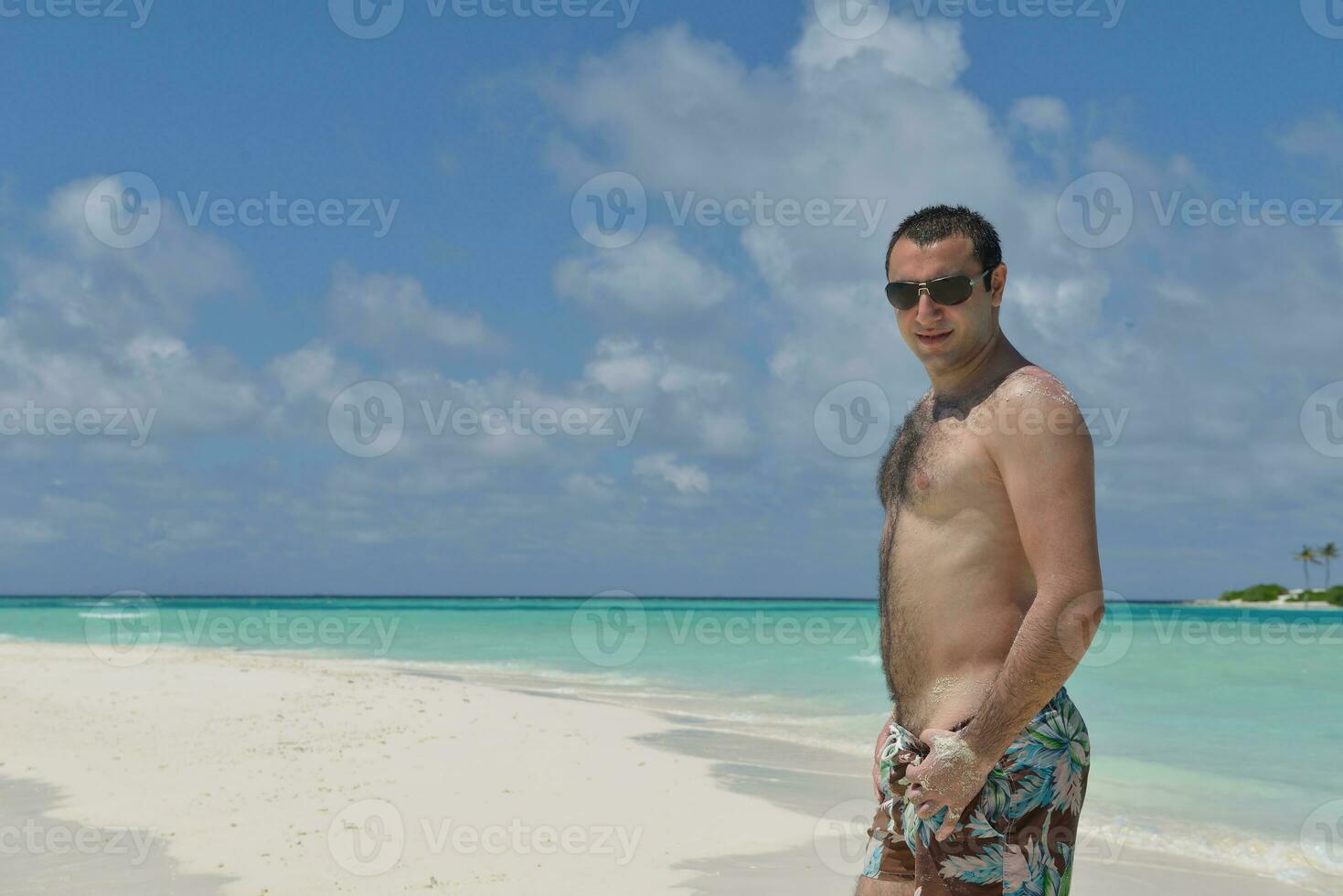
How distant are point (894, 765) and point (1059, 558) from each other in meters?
0.62

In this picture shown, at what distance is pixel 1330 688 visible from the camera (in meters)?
18.6

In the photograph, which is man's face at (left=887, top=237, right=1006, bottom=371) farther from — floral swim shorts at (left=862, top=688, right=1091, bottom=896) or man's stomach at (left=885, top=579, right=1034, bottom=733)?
floral swim shorts at (left=862, top=688, right=1091, bottom=896)

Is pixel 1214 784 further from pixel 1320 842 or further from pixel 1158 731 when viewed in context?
pixel 1158 731

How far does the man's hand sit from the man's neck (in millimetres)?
737

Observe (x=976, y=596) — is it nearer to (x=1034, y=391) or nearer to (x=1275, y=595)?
(x=1034, y=391)

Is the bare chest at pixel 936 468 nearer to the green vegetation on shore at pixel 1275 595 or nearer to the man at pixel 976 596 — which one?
the man at pixel 976 596

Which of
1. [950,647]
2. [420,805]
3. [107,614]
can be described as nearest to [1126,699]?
[420,805]

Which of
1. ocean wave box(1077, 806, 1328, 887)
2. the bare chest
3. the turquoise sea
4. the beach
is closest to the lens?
the bare chest

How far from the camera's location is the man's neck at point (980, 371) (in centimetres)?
252

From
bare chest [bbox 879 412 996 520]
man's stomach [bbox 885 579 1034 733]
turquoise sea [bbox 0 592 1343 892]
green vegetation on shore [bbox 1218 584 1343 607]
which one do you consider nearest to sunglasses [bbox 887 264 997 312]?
bare chest [bbox 879 412 996 520]

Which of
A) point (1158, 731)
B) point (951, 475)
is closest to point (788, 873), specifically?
point (951, 475)

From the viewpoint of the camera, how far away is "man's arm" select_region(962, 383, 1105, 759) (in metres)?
2.21

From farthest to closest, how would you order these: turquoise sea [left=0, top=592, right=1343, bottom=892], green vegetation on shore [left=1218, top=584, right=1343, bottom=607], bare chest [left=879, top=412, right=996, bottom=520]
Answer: green vegetation on shore [left=1218, top=584, right=1343, bottom=607]
turquoise sea [left=0, top=592, right=1343, bottom=892]
bare chest [left=879, top=412, right=996, bottom=520]

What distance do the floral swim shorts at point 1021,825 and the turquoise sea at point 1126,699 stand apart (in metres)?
5.13
